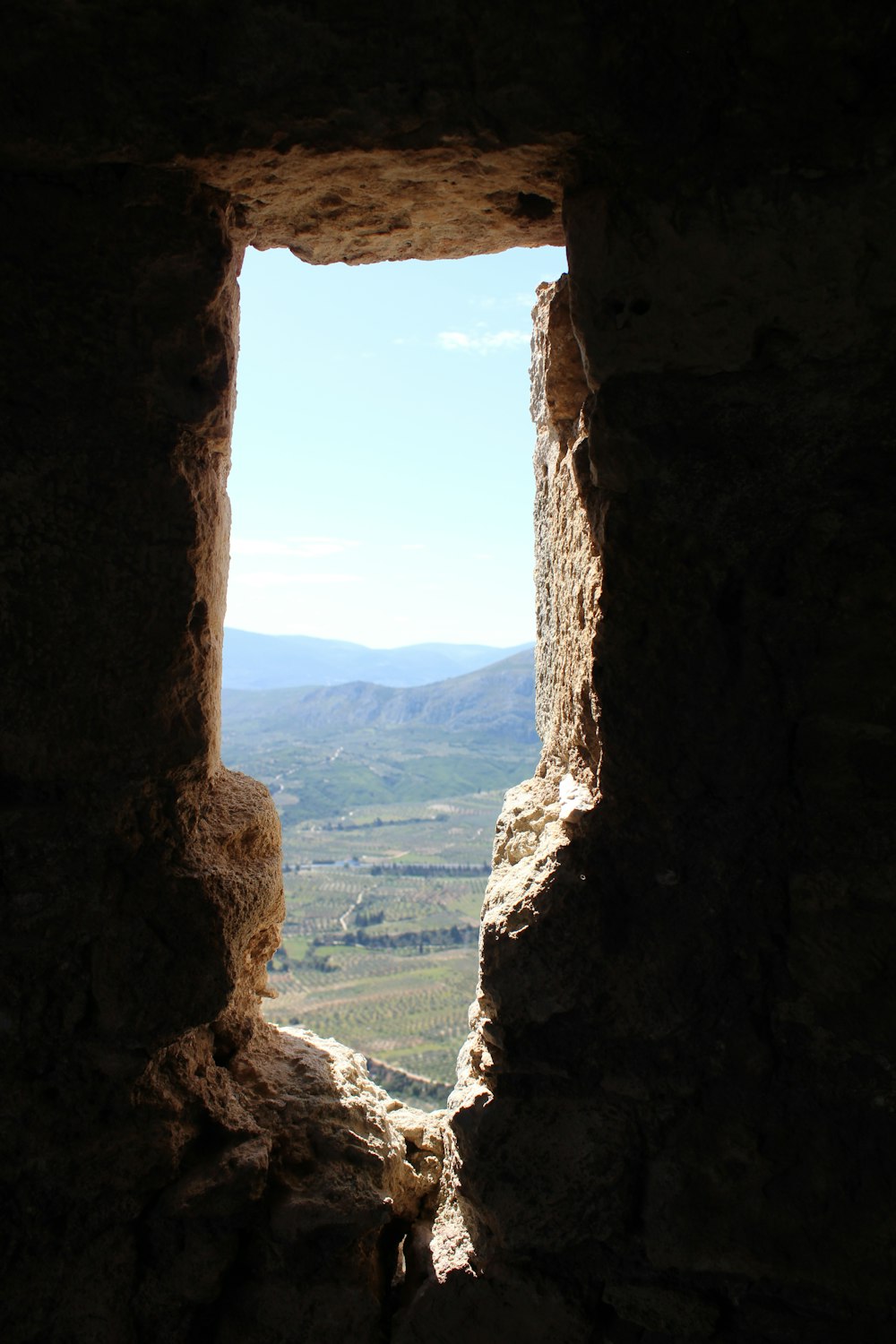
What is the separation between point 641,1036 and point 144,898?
99 centimetres

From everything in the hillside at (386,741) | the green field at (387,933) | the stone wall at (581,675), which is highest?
the stone wall at (581,675)

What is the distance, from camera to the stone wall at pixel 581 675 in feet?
5.29

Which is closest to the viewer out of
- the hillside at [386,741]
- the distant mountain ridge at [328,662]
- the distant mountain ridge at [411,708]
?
the hillside at [386,741]

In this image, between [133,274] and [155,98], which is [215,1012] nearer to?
[133,274]

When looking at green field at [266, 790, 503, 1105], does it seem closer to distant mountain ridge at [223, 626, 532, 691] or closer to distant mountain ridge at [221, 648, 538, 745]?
distant mountain ridge at [221, 648, 538, 745]

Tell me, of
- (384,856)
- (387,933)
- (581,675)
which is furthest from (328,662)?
(581,675)

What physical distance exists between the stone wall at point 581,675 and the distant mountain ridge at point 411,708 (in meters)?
36.1

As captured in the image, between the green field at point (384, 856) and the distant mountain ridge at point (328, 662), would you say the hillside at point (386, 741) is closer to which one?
the green field at point (384, 856)

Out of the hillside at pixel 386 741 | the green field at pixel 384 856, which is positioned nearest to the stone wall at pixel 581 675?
the green field at pixel 384 856

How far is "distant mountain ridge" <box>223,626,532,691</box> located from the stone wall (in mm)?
76303

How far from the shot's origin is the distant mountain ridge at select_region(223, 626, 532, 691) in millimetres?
86500

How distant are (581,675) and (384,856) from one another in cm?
2588

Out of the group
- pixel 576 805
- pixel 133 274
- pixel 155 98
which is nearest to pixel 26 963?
pixel 576 805

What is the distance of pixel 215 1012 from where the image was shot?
181 cm
